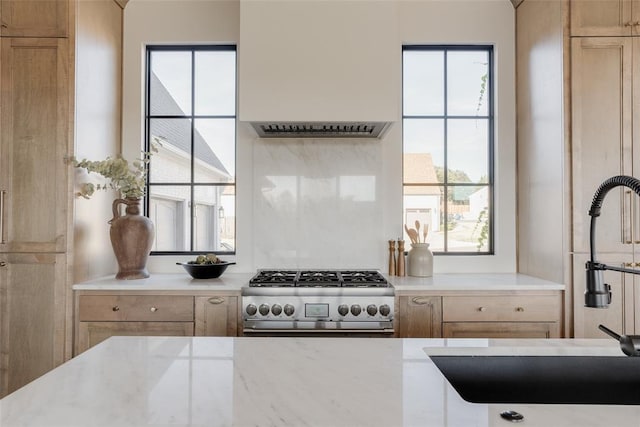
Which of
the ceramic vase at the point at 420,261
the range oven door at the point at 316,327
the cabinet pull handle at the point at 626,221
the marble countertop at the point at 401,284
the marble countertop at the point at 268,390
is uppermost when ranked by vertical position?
the cabinet pull handle at the point at 626,221

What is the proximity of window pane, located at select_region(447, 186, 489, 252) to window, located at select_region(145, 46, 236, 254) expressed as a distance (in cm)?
159

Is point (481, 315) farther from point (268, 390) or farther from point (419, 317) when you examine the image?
point (268, 390)

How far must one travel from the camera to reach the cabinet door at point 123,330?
2.38 metres

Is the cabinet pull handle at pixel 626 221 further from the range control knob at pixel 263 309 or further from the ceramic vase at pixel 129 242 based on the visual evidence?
the ceramic vase at pixel 129 242

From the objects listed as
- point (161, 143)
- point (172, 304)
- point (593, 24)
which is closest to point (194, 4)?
point (161, 143)

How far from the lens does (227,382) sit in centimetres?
91

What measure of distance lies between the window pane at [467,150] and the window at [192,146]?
1.59 m

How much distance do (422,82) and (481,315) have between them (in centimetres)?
171

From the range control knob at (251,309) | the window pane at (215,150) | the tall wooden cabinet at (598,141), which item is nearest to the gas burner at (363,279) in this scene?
the range control knob at (251,309)

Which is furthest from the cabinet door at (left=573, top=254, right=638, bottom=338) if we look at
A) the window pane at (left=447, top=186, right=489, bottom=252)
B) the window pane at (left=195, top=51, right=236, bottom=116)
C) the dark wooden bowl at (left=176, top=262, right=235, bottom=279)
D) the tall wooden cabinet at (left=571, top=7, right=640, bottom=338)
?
the window pane at (left=195, top=51, right=236, bottom=116)

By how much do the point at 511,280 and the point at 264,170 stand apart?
Result: 1.75 meters

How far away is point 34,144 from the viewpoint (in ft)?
7.87

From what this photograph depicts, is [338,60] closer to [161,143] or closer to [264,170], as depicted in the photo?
[264,170]

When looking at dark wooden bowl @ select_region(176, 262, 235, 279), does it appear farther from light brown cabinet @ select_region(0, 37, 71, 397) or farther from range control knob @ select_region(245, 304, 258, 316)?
light brown cabinet @ select_region(0, 37, 71, 397)
